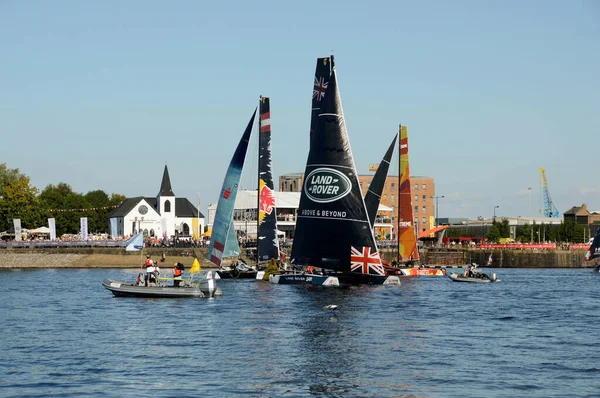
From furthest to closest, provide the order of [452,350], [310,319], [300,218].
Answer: [300,218], [310,319], [452,350]

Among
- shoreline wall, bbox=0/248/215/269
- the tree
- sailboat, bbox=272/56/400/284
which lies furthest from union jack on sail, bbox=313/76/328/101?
the tree

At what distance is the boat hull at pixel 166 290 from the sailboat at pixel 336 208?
957 centimetres

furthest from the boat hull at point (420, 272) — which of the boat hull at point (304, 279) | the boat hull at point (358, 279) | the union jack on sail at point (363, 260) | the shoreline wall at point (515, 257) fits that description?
the shoreline wall at point (515, 257)

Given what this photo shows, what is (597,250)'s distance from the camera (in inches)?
4838

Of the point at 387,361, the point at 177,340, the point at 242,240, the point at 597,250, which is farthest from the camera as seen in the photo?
the point at 242,240

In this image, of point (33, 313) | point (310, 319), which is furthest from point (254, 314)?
point (33, 313)

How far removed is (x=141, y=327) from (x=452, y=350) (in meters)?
15.9

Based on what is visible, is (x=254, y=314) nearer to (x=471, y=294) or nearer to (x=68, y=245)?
(x=471, y=294)

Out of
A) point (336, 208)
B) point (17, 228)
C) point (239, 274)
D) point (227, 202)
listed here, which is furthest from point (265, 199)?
point (17, 228)

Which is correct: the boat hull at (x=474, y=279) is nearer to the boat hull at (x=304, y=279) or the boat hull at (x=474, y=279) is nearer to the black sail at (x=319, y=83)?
the boat hull at (x=304, y=279)

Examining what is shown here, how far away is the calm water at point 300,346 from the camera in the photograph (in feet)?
102

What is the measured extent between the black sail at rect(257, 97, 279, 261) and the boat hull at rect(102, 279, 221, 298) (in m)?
19.8

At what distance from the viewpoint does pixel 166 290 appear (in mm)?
60250

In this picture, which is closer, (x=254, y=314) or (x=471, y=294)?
(x=254, y=314)
